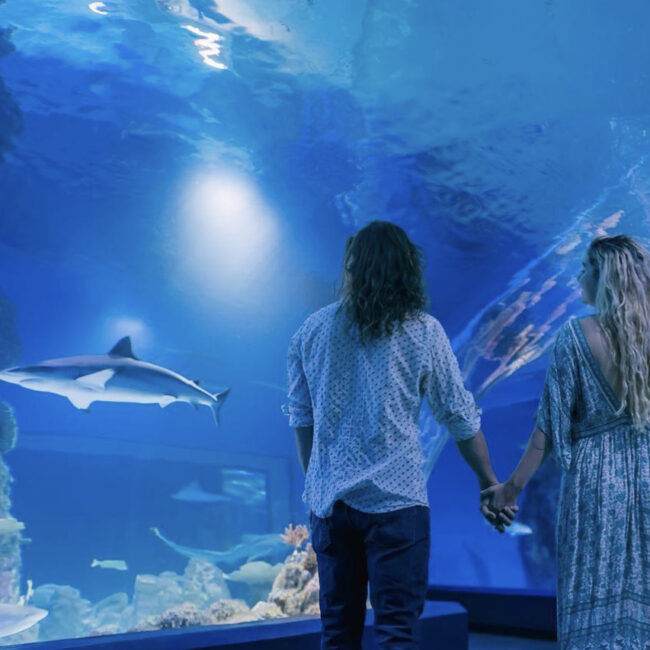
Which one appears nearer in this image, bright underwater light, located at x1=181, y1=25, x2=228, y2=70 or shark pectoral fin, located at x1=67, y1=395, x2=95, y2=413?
shark pectoral fin, located at x1=67, y1=395, x2=95, y2=413

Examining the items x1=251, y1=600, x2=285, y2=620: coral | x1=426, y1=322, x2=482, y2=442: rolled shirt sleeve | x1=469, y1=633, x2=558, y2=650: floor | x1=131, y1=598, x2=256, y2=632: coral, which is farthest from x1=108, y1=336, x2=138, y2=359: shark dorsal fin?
x1=426, y1=322, x2=482, y2=442: rolled shirt sleeve

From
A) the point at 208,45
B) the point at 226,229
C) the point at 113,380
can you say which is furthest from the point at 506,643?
the point at 226,229

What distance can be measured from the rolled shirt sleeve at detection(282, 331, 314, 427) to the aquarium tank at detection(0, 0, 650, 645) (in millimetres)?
4248

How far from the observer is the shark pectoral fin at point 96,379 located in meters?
5.98

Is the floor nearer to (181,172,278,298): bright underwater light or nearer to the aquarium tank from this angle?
the aquarium tank

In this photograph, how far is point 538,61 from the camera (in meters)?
7.20

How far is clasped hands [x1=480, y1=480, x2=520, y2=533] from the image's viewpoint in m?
2.10

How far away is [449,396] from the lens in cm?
199

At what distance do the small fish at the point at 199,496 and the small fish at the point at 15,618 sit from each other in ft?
14.7

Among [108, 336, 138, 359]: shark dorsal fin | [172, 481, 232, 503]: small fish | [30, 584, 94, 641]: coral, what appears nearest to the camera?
[108, 336, 138, 359]: shark dorsal fin

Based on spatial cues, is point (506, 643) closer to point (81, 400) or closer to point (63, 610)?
point (81, 400)

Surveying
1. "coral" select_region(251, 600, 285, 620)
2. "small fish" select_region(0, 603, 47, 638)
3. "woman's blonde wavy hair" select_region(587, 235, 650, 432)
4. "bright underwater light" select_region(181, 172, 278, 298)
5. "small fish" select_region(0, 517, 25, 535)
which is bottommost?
"coral" select_region(251, 600, 285, 620)

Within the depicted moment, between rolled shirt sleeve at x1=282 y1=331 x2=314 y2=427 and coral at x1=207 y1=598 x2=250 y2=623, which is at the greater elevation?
rolled shirt sleeve at x1=282 y1=331 x2=314 y2=427

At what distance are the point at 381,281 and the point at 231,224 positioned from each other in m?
8.09
